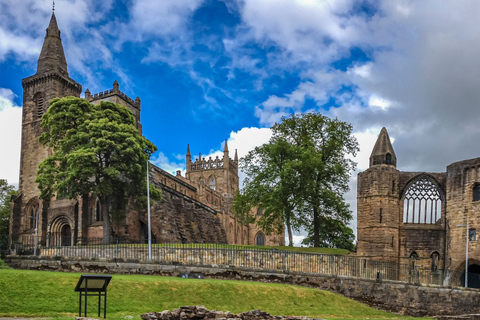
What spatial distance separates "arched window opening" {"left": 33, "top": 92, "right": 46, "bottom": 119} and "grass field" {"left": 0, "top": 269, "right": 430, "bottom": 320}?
1399 inches

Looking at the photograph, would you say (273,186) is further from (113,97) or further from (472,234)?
(113,97)

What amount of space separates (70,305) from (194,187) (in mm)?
57999

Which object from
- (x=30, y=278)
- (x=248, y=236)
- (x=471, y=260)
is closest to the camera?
(x=30, y=278)

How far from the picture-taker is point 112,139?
38.5 m

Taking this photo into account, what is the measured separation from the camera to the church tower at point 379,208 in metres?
38.3

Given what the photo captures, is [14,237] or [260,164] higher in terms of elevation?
[260,164]

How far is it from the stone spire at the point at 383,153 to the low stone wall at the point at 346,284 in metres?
12.1

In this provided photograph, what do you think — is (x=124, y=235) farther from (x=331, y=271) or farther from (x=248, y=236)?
(x=248, y=236)

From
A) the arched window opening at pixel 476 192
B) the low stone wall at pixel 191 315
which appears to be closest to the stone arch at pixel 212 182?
the arched window opening at pixel 476 192

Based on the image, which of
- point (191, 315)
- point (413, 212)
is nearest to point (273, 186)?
point (413, 212)

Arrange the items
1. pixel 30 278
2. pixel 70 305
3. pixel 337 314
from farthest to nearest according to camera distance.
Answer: pixel 337 314 < pixel 30 278 < pixel 70 305

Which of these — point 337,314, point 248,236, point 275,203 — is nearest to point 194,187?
point 248,236

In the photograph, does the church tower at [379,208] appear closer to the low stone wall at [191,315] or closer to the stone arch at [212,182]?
the low stone wall at [191,315]

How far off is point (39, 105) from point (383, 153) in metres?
35.7
